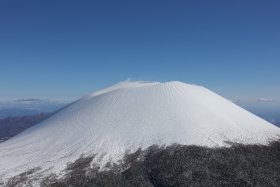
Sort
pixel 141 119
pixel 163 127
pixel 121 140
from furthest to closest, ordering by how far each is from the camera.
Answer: pixel 141 119 → pixel 163 127 → pixel 121 140

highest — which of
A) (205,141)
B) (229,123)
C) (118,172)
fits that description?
(229,123)

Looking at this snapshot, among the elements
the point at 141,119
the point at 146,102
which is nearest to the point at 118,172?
the point at 141,119

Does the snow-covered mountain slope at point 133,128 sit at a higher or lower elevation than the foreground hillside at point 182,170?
higher

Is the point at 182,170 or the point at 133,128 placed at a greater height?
the point at 133,128

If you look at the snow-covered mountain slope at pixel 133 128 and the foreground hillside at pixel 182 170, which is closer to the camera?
the foreground hillside at pixel 182 170

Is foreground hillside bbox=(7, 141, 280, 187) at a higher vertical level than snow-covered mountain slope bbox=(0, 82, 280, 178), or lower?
lower

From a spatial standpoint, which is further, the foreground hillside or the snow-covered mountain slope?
the snow-covered mountain slope

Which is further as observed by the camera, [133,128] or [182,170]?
[133,128]

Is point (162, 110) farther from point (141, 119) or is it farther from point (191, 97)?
point (191, 97)
